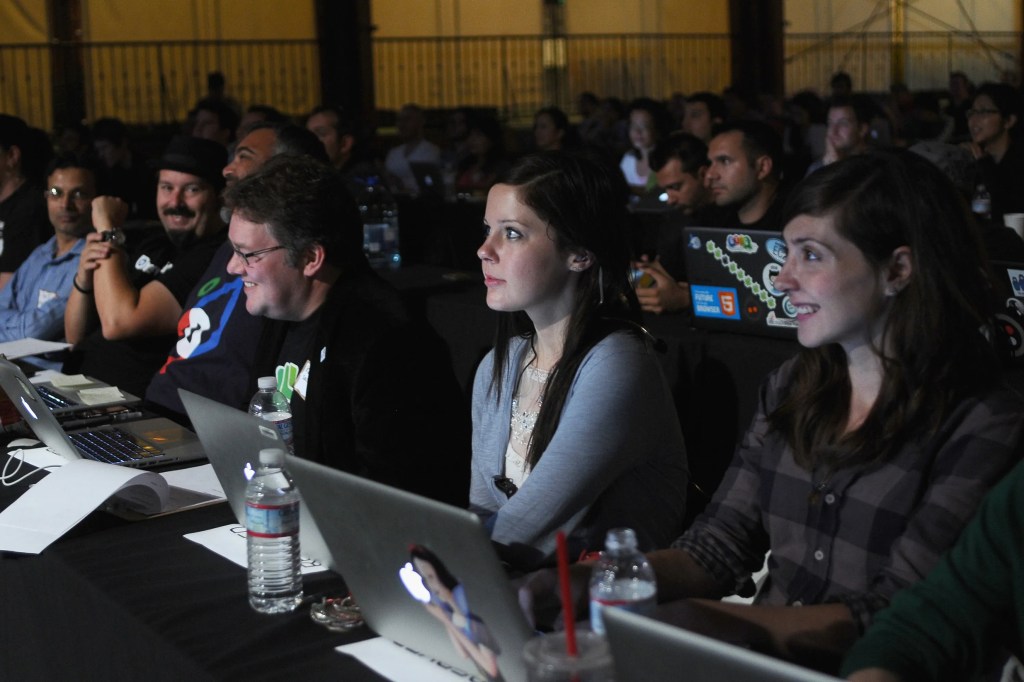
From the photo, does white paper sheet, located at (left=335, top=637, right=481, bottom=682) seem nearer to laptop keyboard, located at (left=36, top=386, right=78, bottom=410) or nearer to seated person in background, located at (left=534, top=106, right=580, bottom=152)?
laptop keyboard, located at (left=36, top=386, right=78, bottom=410)

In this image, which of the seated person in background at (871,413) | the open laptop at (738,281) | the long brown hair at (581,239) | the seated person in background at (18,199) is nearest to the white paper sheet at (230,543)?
the long brown hair at (581,239)

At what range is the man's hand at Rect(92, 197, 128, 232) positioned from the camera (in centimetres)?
341

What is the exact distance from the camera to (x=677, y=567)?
1527mm

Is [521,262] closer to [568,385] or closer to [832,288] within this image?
[568,385]

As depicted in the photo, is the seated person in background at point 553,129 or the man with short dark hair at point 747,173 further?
the seated person in background at point 553,129

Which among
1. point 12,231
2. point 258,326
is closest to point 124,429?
point 258,326

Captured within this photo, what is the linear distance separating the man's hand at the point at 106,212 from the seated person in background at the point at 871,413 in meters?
2.36

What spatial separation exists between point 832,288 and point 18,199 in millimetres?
4037

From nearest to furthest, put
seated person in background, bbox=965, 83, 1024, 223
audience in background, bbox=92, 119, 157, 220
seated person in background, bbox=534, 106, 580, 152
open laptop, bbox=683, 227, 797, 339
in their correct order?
1. open laptop, bbox=683, 227, 797, 339
2. seated person in background, bbox=965, 83, 1024, 223
3. audience in background, bbox=92, 119, 157, 220
4. seated person in background, bbox=534, 106, 580, 152

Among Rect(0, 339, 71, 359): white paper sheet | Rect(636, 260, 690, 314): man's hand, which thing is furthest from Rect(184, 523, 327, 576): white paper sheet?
Rect(636, 260, 690, 314): man's hand

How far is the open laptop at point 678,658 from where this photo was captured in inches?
32.7

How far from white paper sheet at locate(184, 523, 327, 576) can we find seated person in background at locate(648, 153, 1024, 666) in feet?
1.55

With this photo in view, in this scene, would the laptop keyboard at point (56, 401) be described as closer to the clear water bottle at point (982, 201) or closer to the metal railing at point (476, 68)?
the clear water bottle at point (982, 201)

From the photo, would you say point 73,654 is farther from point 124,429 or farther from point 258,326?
point 258,326
